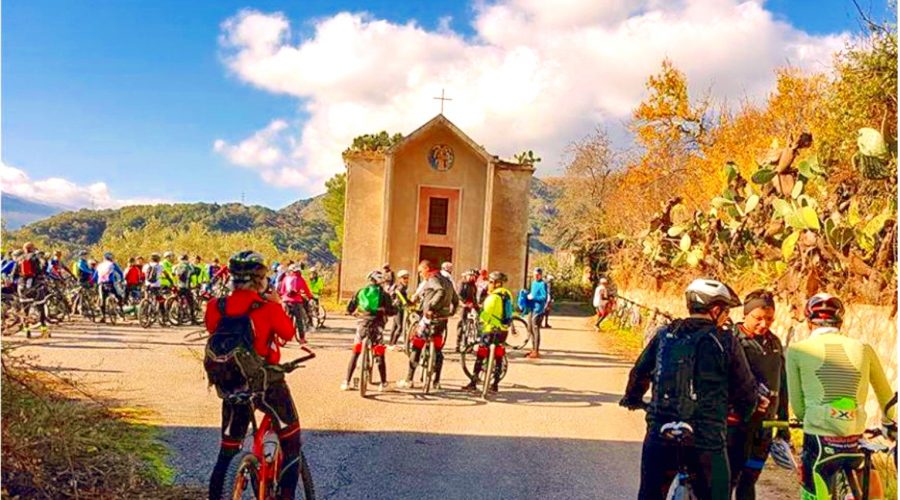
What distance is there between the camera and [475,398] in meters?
11.5

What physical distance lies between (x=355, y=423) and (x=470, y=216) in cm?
2717

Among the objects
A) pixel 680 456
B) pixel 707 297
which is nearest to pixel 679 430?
Answer: pixel 680 456

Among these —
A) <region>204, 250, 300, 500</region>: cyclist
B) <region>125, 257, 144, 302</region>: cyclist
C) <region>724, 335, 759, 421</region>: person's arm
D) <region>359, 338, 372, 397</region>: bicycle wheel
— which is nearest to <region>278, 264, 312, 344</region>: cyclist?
<region>125, 257, 144, 302</region>: cyclist

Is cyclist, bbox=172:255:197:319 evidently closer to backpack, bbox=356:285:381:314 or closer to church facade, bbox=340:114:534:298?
backpack, bbox=356:285:381:314

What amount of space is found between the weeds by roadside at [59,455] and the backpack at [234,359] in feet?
4.53

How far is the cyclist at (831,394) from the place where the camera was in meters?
4.74

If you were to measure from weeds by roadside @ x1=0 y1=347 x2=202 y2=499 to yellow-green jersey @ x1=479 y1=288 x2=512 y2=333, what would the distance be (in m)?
5.75

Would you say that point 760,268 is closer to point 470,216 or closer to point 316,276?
point 316,276

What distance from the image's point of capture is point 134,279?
20.1 m

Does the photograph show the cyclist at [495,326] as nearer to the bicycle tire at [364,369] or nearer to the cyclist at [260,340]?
the bicycle tire at [364,369]

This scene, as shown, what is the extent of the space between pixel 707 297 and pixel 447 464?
4.07m

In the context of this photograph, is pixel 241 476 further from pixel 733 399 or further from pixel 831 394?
pixel 831 394

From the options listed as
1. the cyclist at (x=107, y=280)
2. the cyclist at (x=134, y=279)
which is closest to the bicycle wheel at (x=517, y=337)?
the cyclist at (x=134, y=279)

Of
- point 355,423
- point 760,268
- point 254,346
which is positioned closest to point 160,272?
point 355,423
